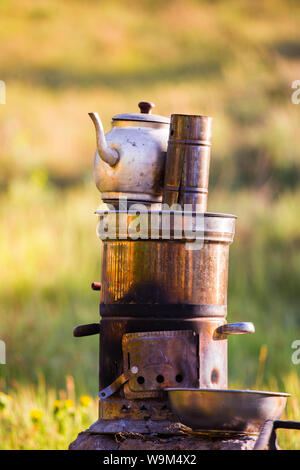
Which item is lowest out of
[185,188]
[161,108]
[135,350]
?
[135,350]

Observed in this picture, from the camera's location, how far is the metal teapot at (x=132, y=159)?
3883 millimetres

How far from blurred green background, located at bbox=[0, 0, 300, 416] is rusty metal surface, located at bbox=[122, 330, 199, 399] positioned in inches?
108

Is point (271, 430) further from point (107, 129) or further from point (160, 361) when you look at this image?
point (107, 129)

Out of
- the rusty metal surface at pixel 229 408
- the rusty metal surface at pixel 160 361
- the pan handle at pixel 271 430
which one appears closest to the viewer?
the pan handle at pixel 271 430

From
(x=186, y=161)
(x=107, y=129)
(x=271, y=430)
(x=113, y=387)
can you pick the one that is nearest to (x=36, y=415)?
(x=113, y=387)

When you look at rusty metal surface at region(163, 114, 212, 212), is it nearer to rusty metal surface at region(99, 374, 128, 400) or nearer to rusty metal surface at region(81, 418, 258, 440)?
rusty metal surface at region(99, 374, 128, 400)

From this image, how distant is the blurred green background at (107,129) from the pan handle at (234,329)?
2664 millimetres

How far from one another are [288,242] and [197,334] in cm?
597

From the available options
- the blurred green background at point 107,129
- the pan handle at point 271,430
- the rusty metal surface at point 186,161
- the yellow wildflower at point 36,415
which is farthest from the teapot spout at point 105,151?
the blurred green background at point 107,129

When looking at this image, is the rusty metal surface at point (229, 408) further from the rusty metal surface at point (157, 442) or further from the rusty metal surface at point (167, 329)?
the rusty metal surface at point (167, 329)

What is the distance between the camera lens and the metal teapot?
388cm
